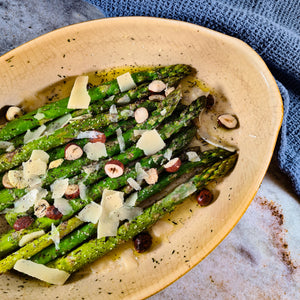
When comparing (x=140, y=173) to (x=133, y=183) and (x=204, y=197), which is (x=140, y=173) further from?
(x=204, y=197)

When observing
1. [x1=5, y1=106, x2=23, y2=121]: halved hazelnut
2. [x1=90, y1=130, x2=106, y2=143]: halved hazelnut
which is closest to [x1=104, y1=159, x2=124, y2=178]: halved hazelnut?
[x1=90, y1=130, x2=106, y2=143]: halved hazelnut

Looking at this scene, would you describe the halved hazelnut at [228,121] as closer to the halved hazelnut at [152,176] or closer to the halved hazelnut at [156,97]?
the halved hazelnut at [156,97]

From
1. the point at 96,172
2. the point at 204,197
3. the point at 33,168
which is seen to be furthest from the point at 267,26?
the point at 33,168

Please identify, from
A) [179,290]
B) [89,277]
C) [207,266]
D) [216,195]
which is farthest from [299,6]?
[89,277]

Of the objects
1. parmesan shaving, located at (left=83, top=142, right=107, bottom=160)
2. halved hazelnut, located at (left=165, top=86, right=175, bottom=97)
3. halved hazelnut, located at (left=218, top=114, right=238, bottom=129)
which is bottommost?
parmesan shaving, located at (left=83, top=142, right=107, bottom=160)

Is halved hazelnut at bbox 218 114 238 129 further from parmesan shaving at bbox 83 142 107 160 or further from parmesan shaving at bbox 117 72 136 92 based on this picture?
parmesan shaving at bbox 83 142 107 160

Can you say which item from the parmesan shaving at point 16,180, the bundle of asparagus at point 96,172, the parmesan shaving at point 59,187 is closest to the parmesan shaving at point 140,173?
the bundle of asparagus at point 96,172
